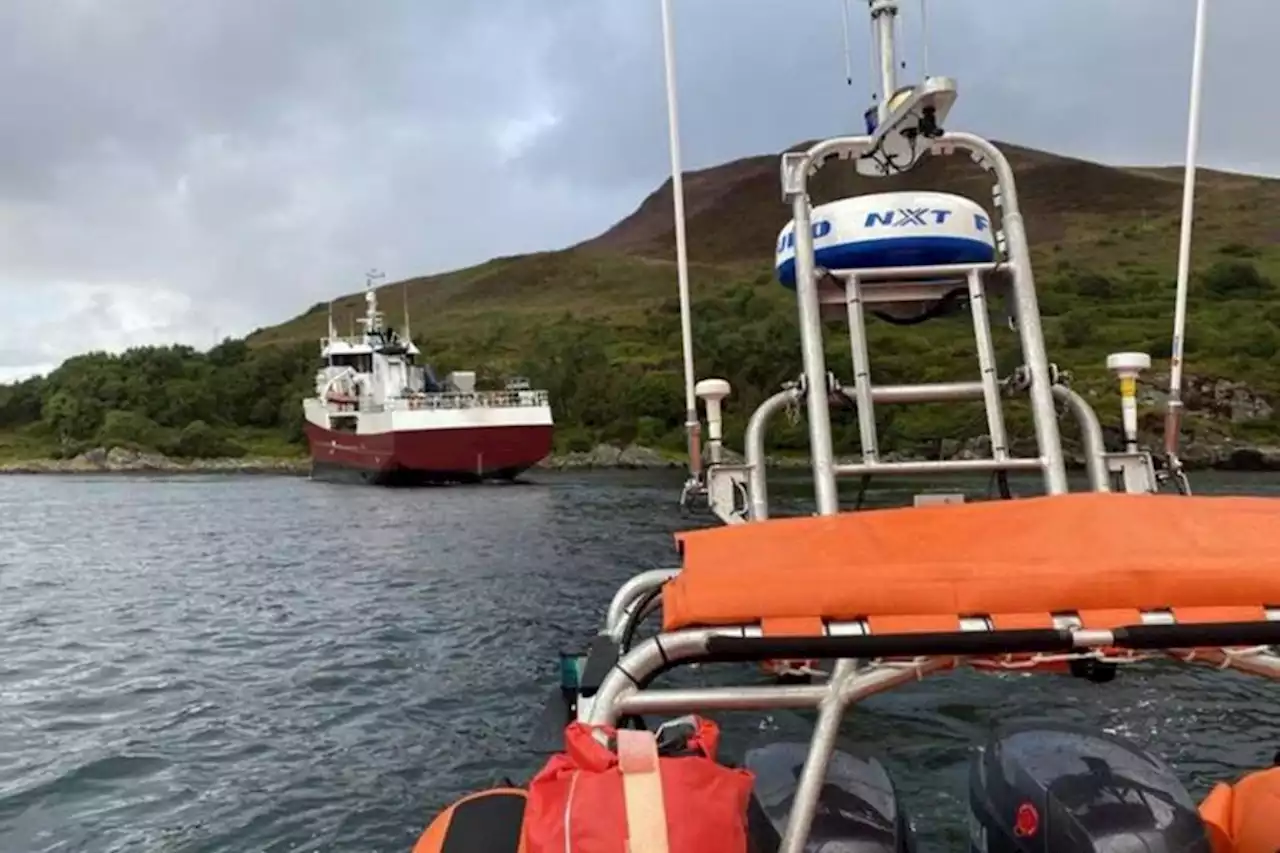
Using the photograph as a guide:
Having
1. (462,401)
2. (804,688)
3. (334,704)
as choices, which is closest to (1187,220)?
(804,688)

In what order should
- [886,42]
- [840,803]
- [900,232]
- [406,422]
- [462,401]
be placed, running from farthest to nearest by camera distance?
[462,401], [406,422], [900,232], [886,42], [840,803]

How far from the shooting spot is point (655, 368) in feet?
445

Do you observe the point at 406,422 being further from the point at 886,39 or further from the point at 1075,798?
the point at 1075,798

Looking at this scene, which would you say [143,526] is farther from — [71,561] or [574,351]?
[574,351]

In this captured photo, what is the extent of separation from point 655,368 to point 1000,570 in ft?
435

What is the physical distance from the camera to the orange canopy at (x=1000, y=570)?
9.93 ft

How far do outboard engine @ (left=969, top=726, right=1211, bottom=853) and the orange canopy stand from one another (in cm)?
143

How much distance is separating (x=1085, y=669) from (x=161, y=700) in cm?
1381

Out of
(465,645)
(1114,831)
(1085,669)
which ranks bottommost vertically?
(465,645)

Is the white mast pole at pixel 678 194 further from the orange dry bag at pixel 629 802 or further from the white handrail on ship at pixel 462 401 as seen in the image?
the white handrail on ship at pixel 462 401

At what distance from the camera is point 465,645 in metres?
17.5

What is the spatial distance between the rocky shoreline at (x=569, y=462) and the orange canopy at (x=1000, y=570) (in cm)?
6529

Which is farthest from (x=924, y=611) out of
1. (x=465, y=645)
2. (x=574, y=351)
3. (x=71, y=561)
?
(x=574, y=351)

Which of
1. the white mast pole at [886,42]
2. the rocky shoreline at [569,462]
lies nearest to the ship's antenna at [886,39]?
the white mast pole at [886,42]
